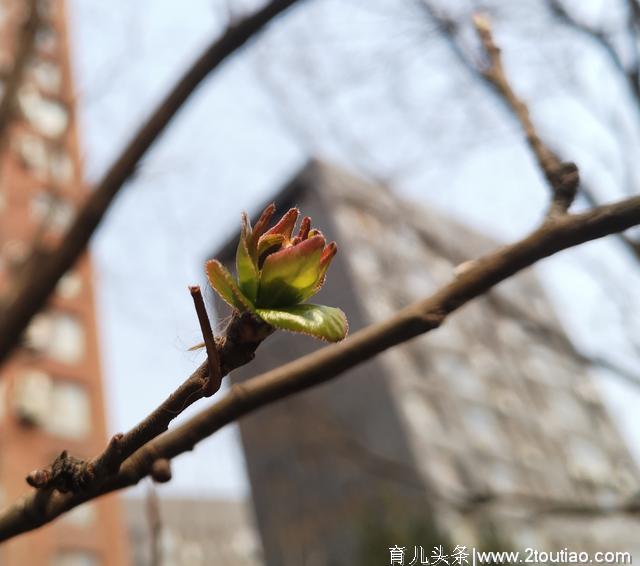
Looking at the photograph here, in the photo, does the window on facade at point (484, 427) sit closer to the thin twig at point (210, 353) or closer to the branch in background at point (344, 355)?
the branch in background at point (344, 355)

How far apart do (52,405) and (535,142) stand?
64.0 feet

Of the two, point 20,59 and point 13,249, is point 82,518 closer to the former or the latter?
point 13,249

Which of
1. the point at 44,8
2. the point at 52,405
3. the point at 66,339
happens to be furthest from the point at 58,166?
the point at 66,339

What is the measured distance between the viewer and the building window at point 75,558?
1599 cm

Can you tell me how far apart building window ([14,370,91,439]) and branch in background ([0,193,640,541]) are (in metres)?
18.1

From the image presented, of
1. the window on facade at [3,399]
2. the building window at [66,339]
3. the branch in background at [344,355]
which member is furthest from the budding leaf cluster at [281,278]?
the building window at [66,339]

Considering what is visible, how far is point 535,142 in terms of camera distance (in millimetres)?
955

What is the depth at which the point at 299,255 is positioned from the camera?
1.74 ft

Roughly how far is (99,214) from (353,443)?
1640 millimetres

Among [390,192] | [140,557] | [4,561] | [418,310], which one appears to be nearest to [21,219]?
[4,561]

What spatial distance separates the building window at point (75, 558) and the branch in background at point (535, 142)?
17.5 metres

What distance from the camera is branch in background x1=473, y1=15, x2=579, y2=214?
2.62 feet

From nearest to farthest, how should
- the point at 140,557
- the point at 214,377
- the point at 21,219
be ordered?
the point at 214,377
the point at 21,219
the point at 140,557

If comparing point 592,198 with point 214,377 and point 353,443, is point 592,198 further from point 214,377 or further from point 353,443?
point 214,377
